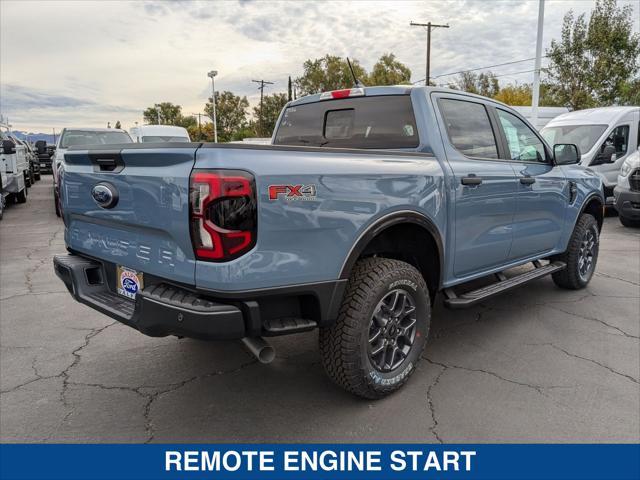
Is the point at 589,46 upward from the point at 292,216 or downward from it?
upward

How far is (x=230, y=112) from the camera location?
66.8 m

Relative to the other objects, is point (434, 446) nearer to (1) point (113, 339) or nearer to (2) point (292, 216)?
(2) point (292, 216)

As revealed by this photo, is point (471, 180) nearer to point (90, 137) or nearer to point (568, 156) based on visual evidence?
point (568, 156)

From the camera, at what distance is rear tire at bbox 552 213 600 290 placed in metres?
5.21

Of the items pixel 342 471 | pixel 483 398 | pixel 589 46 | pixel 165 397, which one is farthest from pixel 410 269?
pixel 589 46

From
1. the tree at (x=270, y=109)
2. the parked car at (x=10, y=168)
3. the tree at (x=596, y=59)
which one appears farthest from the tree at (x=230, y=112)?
the parked car at (x=10, y=168)

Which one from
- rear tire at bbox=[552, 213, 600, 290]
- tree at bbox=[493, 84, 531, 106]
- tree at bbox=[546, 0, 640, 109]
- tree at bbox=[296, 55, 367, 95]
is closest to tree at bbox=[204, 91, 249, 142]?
tree at bbox=[296, 55, 367, 95]

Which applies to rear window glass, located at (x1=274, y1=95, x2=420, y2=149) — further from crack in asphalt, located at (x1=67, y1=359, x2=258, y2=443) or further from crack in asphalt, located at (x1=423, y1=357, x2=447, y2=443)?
crack in asphalt, located at (x1=67, y1=359, x2=258, y2=443)

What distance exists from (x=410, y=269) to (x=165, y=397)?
174 cm

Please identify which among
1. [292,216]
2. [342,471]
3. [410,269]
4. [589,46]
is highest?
[589,46]

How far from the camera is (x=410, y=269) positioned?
3.05 m

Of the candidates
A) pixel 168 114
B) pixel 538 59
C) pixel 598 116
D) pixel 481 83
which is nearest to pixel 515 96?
pixel 481 83

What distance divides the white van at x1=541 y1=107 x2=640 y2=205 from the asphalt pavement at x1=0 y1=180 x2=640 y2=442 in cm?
734

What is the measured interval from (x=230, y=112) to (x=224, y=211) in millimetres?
67770
